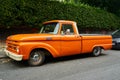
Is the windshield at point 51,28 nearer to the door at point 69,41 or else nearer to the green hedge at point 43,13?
the door at point 69,41

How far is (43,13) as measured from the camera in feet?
39.9

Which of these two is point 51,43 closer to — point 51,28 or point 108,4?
point 51,28

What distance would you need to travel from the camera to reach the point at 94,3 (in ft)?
66.8

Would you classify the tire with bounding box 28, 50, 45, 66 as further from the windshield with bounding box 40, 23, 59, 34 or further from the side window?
the side window

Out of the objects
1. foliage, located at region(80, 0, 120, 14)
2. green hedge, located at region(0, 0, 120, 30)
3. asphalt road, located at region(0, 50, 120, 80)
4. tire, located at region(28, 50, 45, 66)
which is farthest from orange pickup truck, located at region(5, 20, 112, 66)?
foliage, located at region(80, 0, 120, 14)

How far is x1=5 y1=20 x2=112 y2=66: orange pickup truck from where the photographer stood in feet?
23.0

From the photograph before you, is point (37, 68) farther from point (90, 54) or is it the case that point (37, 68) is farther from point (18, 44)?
point (90, 54)

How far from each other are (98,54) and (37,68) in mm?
3929

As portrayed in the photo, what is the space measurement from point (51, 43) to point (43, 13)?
4.86 m

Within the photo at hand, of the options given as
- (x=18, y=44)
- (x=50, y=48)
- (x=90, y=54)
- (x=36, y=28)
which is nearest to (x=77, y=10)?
(x=36, y=28)

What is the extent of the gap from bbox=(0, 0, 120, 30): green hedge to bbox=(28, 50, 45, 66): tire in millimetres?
3876

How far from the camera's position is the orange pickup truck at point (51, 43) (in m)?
7.02

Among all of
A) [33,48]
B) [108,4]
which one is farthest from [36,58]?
[108,4]

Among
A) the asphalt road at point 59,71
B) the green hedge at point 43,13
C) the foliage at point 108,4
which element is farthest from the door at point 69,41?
the foliage at point 108,4
